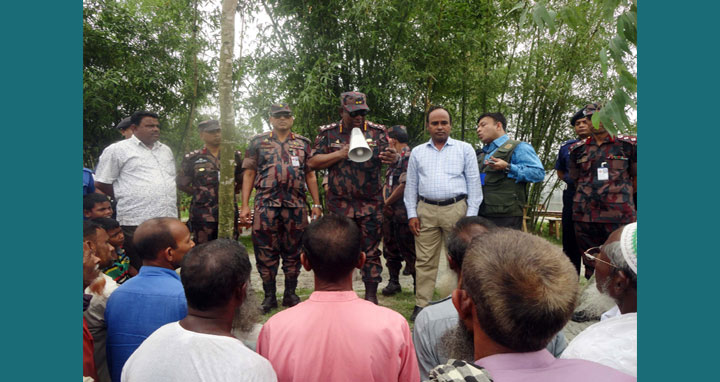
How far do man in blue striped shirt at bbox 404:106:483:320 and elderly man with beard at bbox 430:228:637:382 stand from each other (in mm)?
2897

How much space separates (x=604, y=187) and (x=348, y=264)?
129 inches

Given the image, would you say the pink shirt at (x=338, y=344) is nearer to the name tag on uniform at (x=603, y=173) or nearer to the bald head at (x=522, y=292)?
the bald head at (x=522, y=292)

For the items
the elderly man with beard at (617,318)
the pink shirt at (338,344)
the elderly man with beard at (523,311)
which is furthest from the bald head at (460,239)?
the elderly man with beard at (523,311)

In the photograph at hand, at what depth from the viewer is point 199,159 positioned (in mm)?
4738

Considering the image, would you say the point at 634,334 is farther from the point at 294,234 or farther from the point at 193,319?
the point at 294,234

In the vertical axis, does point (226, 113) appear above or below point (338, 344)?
above

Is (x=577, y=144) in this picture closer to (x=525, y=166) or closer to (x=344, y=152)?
(x=525, y=166)

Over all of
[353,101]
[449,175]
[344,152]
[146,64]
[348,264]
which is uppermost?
[146,64]

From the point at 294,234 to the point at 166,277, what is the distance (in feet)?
7.50

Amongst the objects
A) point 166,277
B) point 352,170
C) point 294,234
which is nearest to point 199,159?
point 294,234

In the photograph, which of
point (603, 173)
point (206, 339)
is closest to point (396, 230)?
point (603, 173)

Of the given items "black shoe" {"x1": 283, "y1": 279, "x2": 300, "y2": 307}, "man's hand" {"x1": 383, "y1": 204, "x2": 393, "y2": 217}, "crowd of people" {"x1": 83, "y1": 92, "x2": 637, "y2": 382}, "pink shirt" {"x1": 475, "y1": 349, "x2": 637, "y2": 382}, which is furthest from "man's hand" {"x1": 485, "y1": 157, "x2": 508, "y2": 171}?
"pink shirt" {"x1": 475, "y1": 349, "x2": 637, "y2": 382}

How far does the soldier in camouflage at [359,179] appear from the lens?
14.0 feet

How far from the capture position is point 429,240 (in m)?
4.03
